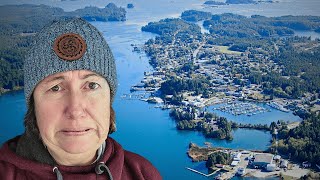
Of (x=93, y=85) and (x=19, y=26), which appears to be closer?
(x=93, y=85)

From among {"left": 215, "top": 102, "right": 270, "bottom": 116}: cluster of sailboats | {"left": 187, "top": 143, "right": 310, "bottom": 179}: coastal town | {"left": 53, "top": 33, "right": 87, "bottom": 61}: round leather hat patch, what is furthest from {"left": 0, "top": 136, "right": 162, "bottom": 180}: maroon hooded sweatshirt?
{"left": 215, "top": 102, "right": 270, "bottom": 116}: cluster of sailboats

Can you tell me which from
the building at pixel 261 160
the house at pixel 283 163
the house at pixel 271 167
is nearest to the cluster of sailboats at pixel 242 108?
the building at pixel 261 160

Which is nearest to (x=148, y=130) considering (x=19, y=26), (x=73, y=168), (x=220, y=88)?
(x=220, y=88)

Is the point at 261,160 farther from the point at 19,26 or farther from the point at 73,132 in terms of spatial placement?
the point at 19,26

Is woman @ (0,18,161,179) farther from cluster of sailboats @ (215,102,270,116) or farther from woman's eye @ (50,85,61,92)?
cluster of sailboats @ (215,102,270,116)

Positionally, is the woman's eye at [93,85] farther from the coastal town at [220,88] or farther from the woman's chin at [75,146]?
the coastal town at [220,88]
